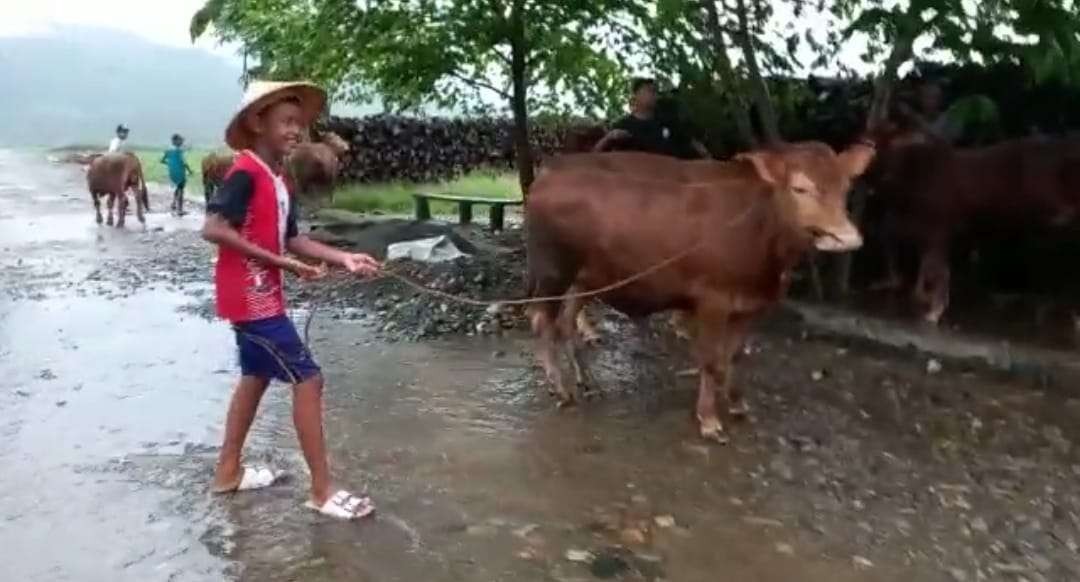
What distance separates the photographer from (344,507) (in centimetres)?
541

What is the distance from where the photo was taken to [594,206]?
23.0 ft

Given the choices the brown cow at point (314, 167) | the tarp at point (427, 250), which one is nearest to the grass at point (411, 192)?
the brown cow at point (314, 167)

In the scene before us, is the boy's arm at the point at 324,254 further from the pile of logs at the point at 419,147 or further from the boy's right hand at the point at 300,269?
the pile of logs at the point at 419,147

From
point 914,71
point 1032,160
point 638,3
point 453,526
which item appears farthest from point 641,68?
point 453,526

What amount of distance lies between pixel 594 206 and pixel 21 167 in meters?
33.3

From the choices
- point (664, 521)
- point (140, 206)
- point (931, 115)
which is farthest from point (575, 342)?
point (140, 206)

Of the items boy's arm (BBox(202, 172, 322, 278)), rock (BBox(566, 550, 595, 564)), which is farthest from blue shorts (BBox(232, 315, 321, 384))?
rock (BBox(566, 550, 595, 564))

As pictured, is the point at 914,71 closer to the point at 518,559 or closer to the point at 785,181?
the point at 785,181

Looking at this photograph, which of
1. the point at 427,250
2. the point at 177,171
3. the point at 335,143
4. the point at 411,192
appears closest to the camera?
the point at 427,250

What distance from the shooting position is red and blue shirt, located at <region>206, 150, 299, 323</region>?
5242 mm

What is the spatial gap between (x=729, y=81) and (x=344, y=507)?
20.4 feet

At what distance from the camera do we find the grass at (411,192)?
21719 mm

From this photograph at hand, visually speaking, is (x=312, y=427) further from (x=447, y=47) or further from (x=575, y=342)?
(x=447, y=47)

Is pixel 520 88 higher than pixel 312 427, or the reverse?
pixel 520 88
